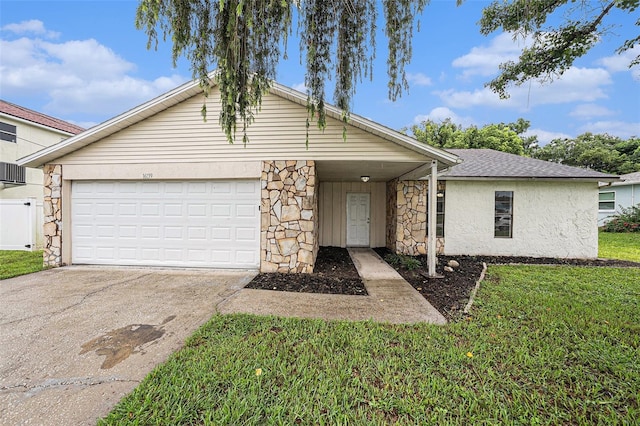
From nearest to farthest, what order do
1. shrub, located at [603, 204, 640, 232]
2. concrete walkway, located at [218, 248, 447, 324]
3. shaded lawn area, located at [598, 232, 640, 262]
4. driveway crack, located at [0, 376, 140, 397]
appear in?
driveway crack, located at [0, 376, 140, 397], concrete walkway, located at [218, 248, 447, 324], shaded lawn area, located at [598, 232, 640, 262], shrub, located at [603, 204, 640, 232]

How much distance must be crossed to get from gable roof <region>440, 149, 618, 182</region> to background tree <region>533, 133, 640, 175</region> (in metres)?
23.1

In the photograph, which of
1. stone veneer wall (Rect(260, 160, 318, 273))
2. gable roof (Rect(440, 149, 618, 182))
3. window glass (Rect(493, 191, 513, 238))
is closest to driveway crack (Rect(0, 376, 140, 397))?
stone veneer wall (Rect(260, 160, 318, 273))

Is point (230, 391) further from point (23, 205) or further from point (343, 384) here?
point (23, 205)

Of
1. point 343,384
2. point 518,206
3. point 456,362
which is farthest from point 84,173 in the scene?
point 518,206

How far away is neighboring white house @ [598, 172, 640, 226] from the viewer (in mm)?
15211

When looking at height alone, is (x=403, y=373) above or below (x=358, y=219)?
below

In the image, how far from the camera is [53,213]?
6.45 metres

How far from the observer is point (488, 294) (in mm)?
4691

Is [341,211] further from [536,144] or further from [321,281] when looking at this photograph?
[536,144]

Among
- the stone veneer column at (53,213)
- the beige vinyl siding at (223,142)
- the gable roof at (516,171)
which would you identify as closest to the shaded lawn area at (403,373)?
the beige vinyl siding at (223,142)

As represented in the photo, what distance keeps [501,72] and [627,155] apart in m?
31.4

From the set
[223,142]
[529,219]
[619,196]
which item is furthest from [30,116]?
[619,196]

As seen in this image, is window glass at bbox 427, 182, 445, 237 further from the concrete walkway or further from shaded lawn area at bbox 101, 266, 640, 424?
shaded lawn area at bbox 101, 266, 640, 424

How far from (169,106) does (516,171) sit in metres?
10.3
